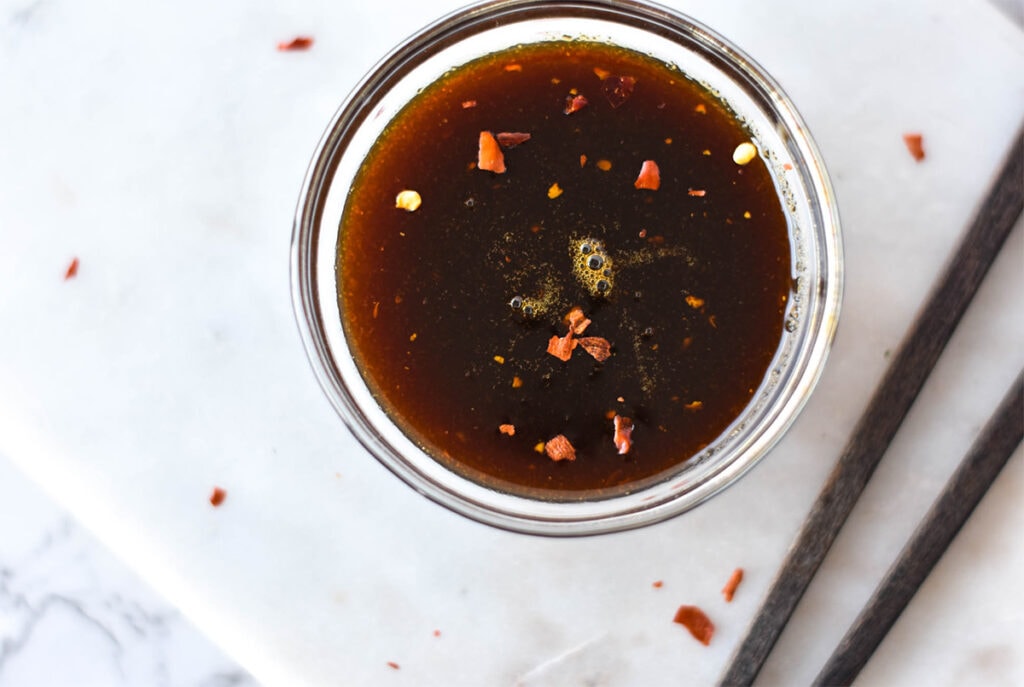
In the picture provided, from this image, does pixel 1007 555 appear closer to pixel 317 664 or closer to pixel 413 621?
pixel 413 621

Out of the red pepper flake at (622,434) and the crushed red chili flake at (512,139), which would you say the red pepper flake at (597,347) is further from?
the crushed red chili flake at (512,139)

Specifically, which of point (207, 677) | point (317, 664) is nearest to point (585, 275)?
point (317, 664)

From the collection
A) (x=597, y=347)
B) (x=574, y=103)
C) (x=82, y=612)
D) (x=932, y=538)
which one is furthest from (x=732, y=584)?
(x=82, y=612)

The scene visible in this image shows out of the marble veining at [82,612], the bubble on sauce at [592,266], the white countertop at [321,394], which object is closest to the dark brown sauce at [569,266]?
the bubble on sauce at [592,266]

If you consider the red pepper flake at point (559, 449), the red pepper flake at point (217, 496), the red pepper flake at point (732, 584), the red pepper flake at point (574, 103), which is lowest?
the red pepper flake at point (732, 584)

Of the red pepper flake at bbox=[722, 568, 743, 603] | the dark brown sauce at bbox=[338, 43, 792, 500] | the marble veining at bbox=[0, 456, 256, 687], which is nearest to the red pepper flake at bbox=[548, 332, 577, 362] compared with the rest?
the dark brown sauce at bbox=[338, 43, 792, 500]

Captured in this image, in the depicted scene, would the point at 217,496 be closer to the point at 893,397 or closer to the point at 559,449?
the point at 559,449
